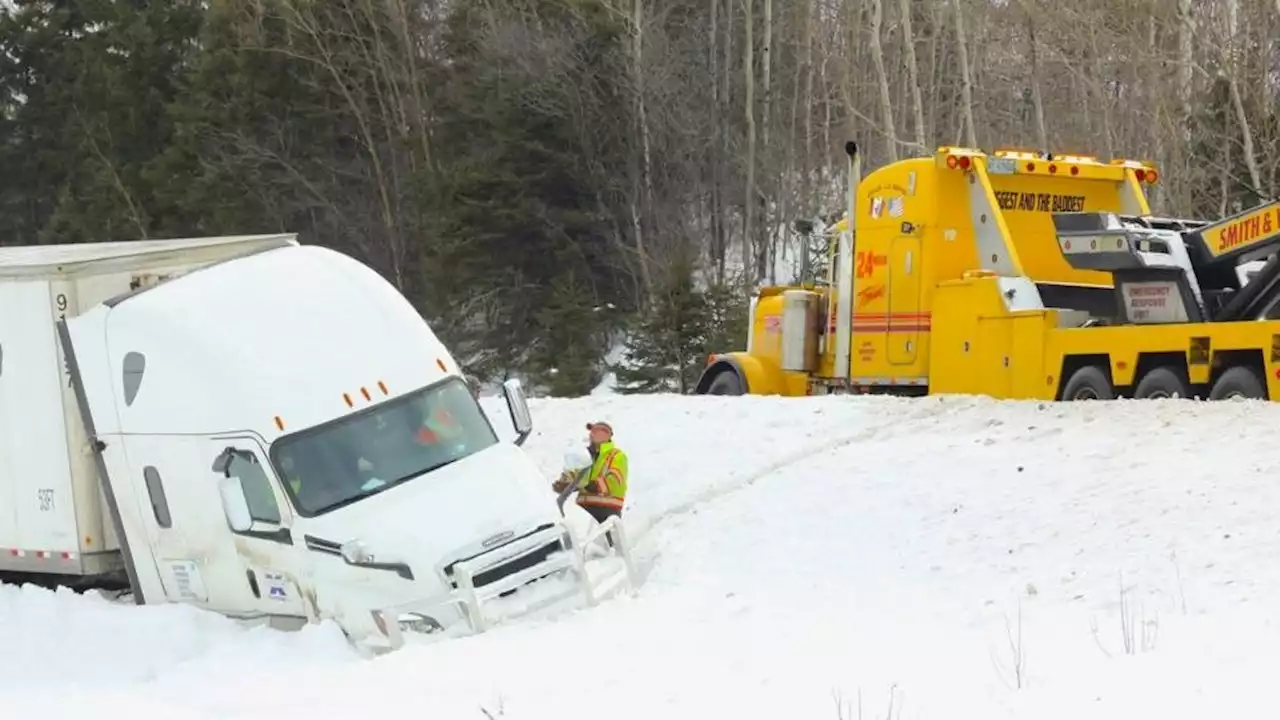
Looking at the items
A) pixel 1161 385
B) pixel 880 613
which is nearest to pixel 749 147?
pixel 1161 385

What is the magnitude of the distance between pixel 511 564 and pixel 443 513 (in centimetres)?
56

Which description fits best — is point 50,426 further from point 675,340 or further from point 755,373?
point 675,340

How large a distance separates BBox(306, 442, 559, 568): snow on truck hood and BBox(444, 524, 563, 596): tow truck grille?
78 millimetres

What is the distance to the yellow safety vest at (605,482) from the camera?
12641 mm

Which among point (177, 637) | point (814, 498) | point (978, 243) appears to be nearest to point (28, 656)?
point (177, 637)

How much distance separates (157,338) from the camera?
10.4m

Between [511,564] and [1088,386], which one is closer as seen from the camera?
[511,564]

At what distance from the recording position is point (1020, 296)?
1542 cm

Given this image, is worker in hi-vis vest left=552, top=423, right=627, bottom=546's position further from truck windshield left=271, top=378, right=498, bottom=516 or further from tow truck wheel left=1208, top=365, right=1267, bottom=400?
tow truck wheel left=1208, top=365, right=1267, bottom=400

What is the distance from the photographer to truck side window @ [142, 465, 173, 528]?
412 inches

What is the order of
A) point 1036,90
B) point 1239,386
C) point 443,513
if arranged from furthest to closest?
point 1036,90, point 1239,386, point 443,513

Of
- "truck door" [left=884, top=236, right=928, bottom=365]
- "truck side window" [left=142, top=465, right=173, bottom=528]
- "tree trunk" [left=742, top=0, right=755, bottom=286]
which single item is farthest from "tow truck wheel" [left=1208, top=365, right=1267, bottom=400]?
"tree trunk" [left=742, top=0, right=755, bottom=286]

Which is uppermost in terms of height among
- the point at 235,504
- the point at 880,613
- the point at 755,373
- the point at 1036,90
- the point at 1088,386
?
the point at 1036,90

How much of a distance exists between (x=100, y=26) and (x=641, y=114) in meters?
27.4
